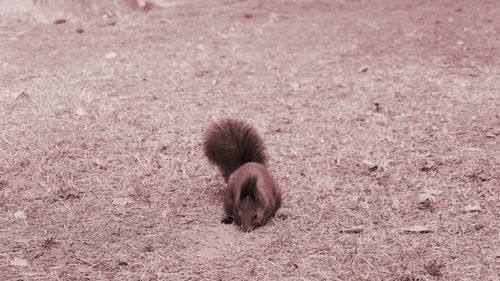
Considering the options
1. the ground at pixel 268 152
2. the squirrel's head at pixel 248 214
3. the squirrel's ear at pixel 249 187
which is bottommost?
the ground at pixel 268 152

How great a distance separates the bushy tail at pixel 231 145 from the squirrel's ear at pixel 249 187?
1.75ft

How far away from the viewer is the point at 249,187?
3283 millimetres

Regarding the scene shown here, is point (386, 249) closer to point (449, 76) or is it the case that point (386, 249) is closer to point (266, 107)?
point (266, 107)

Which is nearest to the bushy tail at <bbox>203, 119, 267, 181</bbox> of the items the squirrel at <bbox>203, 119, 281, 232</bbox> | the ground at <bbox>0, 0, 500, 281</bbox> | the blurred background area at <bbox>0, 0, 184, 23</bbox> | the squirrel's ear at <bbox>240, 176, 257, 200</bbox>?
the squirrel at <bbox>203, 119, 281, 232</bbox>

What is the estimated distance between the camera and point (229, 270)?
287 cm

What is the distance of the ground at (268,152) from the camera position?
300 centimetres

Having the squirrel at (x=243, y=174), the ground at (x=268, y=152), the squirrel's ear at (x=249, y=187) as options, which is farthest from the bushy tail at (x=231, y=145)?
the squirrel's ear at (x=249, y=187)

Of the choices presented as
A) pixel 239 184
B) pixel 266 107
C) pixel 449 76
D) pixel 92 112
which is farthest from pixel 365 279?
pixel 449 76

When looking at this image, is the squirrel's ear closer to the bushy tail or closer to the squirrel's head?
the squirrel's head

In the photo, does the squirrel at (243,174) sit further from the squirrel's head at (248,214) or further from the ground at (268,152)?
the ground at (268,152)

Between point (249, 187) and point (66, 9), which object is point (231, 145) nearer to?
point (249, 187)

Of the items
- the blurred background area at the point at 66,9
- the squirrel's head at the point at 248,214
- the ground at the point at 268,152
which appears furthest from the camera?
the blurred background area at the point at 66,9

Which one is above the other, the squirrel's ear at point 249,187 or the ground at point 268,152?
the squirrel's ear at point 249,187

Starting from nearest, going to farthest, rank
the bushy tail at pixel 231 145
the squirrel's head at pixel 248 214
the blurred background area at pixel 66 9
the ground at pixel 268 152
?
the ground at pixel 268 152
the squirrel's head at pixel 248 214
the bushy tail at pixel 231 145
the blurred background area at pixel 66 9
